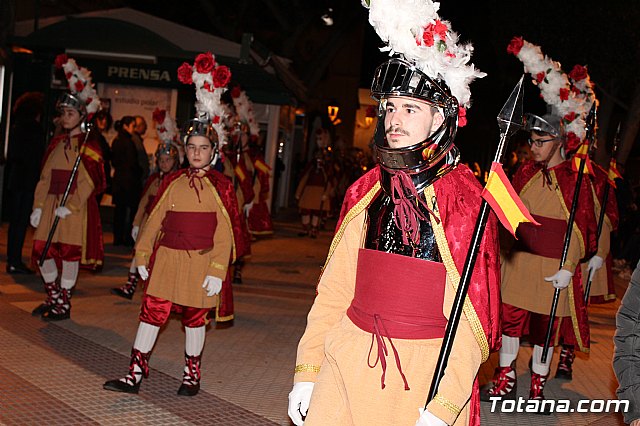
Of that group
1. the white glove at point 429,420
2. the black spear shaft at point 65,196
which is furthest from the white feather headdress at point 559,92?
the white glove at point 429,420

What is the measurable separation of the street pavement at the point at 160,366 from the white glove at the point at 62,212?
1.02 meters

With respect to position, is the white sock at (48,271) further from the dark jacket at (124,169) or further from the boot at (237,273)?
the dark jacket at (124,169)

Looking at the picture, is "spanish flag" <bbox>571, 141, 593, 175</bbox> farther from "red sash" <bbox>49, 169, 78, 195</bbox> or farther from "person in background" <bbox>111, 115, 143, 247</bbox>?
"person in background" <bbox>111, 115, 143, 247</bbox>

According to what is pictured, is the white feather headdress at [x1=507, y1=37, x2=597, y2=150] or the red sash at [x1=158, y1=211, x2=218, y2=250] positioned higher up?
the white feather headdress at [x1=507, y1=37, x2=597, y2=150]

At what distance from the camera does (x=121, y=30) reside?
1573cm

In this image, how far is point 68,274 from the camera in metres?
8.35

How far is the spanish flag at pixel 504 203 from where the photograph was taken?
309 cm

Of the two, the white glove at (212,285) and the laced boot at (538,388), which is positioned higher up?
the white glove at (212,285)

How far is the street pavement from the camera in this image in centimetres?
591

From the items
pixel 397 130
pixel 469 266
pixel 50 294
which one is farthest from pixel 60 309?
pixel 469 266

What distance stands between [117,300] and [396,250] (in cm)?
671

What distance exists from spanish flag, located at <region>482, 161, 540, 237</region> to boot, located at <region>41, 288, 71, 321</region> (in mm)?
6045

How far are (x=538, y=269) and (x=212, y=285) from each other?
105 inches

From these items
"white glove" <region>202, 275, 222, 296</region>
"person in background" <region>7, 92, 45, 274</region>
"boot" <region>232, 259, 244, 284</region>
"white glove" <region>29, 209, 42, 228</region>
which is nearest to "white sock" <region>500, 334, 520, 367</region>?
"white glove" <region>202, 275, 222, 296</region>
